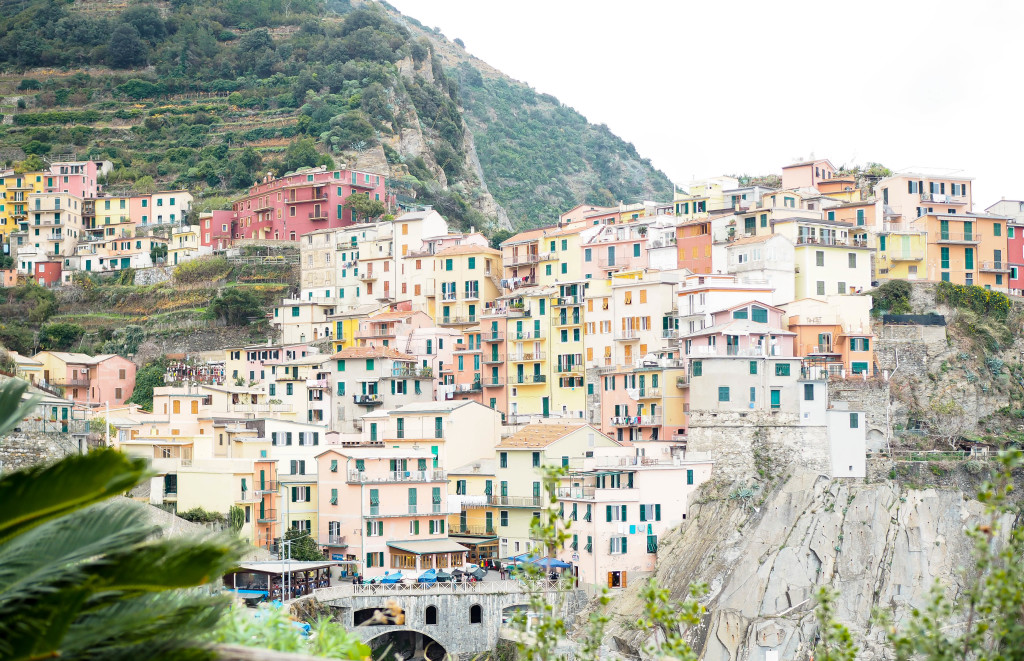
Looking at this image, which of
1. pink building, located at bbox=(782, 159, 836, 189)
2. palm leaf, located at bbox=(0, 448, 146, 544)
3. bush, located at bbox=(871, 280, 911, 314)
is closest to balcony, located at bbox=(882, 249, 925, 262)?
bush, located at bbox=(871, 280, 911, 314)

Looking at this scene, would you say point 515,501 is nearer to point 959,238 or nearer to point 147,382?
point 959,238

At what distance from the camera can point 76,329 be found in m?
90.6

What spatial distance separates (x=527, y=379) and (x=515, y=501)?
12.5 metres

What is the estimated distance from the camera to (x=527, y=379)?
73312mm

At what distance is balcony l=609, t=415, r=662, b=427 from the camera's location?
64125 millimetres

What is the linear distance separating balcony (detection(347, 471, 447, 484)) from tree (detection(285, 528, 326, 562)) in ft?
10.6

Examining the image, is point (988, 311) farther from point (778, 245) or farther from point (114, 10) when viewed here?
Result: point (114, 10)

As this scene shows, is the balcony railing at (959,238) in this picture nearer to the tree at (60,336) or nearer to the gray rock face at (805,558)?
the gray rock face at (805,558)

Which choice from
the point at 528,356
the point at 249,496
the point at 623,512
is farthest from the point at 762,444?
the point at 249,496

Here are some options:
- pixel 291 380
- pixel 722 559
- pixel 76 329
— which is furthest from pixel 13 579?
pixel 76 329

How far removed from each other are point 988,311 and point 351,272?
3954 centimetres

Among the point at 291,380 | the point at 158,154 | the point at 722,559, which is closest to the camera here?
the point at 722,559

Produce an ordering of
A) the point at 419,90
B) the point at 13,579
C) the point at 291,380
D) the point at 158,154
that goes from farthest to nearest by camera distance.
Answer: the point at 419,90
the point at 158,154
the point at 291,380
the point at 13,579

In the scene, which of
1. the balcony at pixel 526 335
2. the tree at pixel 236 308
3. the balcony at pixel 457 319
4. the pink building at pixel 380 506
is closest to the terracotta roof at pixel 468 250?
the balcony at pixel 457 319
